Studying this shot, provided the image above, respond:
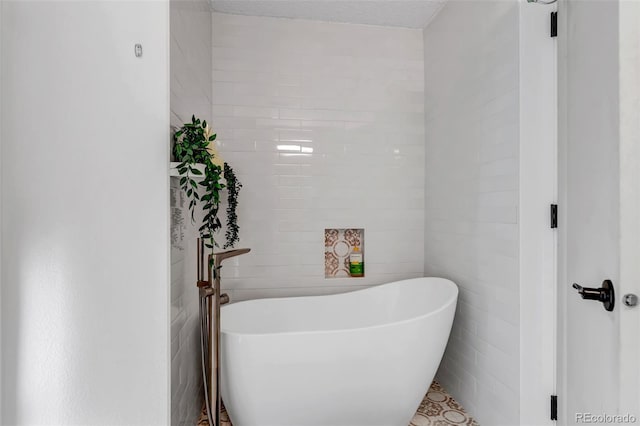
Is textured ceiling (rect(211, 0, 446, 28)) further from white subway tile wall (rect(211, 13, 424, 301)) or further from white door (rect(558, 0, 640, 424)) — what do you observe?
white door (rect(558, 0, 640, 424))

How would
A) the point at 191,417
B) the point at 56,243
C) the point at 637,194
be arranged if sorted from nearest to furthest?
the point at 637,194 → the point at 56,243 → the point at 191,417

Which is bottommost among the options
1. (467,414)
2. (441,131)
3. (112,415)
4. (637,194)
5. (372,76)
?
(467,414)

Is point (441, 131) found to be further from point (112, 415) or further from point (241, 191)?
point (112, 415)

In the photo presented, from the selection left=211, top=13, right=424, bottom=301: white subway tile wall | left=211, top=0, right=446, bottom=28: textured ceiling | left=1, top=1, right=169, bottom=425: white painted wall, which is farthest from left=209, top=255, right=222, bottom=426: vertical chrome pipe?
left=211, top=0, right=446, bottom=28: textured ceiling

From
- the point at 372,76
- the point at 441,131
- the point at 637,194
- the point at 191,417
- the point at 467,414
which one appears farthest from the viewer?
the point at 372,76

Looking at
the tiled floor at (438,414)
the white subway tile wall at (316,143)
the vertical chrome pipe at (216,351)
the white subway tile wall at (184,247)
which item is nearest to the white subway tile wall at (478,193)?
the tiled floor at (438,414)

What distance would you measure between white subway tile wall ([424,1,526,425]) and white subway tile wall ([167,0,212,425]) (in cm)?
146

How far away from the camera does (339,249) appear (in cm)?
266

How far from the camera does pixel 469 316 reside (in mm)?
2074

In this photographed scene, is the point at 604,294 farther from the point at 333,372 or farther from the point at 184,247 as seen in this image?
the point at 184,247

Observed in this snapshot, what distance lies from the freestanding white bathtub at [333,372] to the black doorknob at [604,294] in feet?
2.42

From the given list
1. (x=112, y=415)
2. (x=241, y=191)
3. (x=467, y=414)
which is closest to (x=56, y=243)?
(x=112, y=415)

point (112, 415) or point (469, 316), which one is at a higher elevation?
point (469, 316)

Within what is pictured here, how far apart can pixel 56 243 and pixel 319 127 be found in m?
1.73
